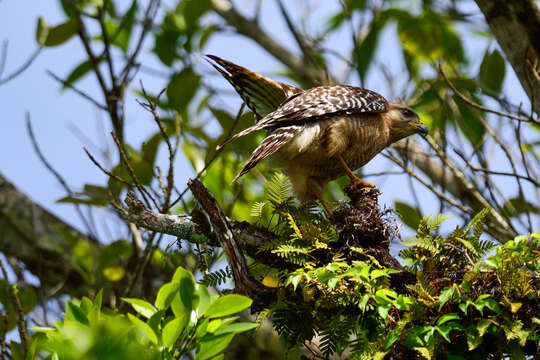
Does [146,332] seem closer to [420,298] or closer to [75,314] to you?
[75,314]

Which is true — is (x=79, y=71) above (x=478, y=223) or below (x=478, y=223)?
above

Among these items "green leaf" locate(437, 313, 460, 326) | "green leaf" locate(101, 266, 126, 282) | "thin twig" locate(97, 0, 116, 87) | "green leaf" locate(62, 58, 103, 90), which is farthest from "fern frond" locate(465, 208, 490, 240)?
"green leaf" locate(62, 58, 103, 90)

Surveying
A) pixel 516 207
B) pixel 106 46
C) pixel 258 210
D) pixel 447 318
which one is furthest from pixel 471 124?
pixel 106 46

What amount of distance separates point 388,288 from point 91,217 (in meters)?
2.92

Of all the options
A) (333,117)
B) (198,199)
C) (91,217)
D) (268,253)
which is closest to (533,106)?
(333,117)

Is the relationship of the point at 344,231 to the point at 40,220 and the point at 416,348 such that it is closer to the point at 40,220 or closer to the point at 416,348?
the point at 416,348

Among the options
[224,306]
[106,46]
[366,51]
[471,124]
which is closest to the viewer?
[224,306]

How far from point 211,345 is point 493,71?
3542mm

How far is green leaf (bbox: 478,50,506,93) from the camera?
4777mm

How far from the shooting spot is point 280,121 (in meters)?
3.94

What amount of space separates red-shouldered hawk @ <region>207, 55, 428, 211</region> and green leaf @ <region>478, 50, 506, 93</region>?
81 cm

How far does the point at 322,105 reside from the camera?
4168 millimetres

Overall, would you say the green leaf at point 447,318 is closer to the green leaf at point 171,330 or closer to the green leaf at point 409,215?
the green leaf at point 171,330

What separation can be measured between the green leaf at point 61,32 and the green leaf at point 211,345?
3.45m
